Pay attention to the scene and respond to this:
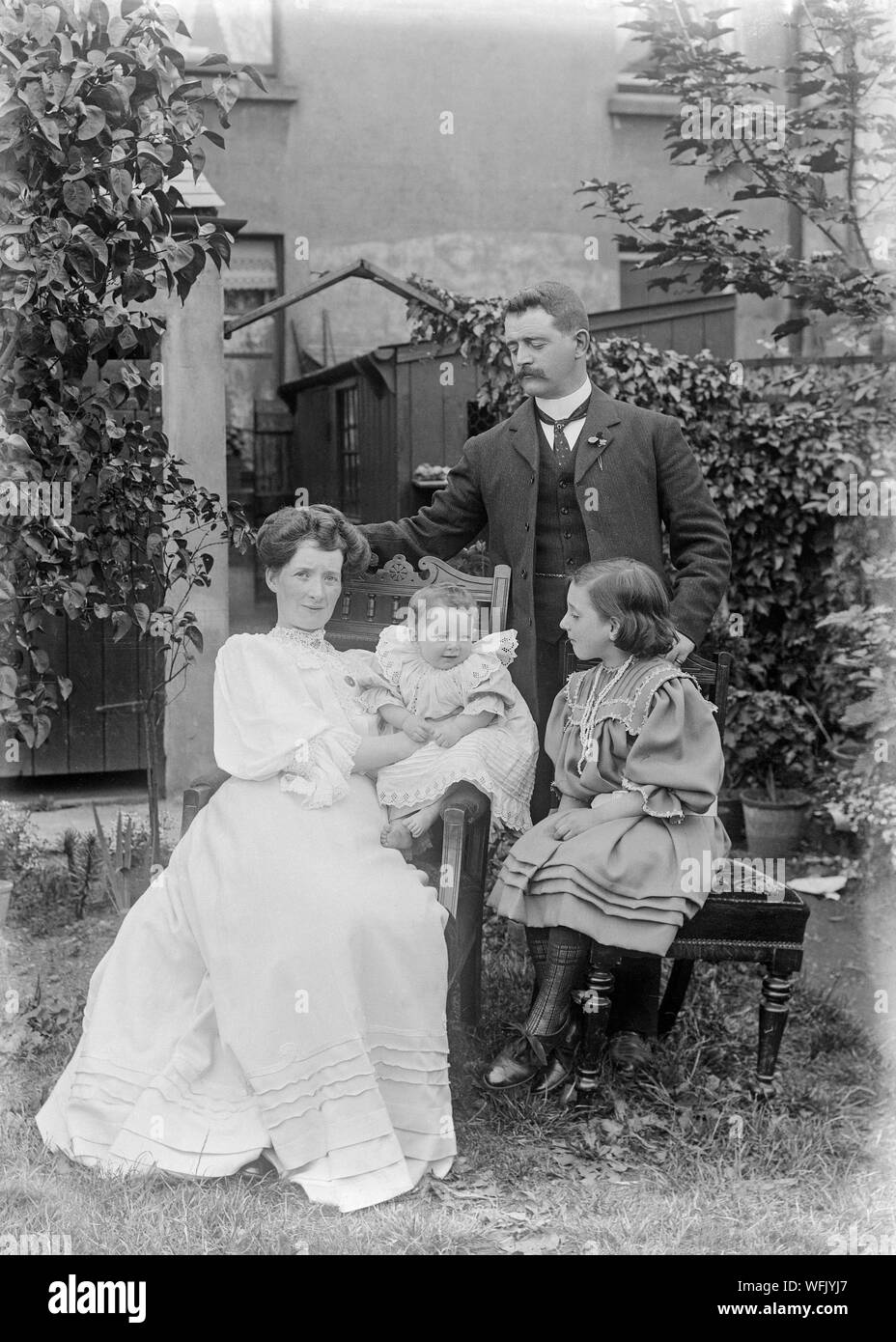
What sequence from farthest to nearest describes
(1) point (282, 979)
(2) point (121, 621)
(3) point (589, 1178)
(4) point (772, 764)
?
(4) point (772, 764)
(2) point (121, 621)
(3) point (589, 1178)
(1) point (282, 979)

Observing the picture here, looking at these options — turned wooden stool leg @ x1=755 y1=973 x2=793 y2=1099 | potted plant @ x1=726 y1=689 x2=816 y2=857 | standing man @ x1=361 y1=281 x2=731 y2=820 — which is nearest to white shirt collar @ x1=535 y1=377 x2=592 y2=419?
standing man @ x1=361 y1=281 x2=731 y2=820

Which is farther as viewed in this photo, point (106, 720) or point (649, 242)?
point (106, 720)

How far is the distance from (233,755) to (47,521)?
42.9 inches

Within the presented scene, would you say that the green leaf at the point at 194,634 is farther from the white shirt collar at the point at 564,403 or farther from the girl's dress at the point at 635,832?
the girl's dress at the point at 635,832

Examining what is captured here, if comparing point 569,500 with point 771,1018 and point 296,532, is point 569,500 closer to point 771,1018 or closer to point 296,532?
point 296,532

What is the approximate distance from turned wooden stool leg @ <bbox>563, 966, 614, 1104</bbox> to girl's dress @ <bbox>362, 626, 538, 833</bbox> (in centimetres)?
49


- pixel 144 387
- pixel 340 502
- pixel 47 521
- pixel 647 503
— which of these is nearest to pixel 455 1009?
pixel 647 503

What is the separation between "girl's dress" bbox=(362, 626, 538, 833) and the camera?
11.6ft

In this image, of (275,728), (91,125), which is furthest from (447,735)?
(91,125)

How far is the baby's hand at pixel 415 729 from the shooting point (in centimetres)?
358

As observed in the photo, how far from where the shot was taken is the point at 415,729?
3586mm

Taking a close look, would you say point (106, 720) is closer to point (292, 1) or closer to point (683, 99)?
point (683, 99)

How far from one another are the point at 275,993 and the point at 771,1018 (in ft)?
4.48

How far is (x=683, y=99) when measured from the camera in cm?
502
